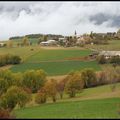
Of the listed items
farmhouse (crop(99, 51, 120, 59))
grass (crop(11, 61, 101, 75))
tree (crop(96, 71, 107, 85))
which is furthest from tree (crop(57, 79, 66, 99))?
farmhouse (crop(99, 51, 120, 59))

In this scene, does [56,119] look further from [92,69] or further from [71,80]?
[92,69]

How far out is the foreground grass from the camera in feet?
142

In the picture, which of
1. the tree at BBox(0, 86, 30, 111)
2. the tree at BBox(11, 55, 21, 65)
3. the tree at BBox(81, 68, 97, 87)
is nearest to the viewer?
the tree at BBox(0, 86, 30, 111)

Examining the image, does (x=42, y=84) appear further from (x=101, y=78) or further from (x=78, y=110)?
(x=78, y=110)

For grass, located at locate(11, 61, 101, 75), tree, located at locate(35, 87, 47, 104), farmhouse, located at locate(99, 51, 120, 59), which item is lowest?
tree, located at locate(35, 87, 47, 104)

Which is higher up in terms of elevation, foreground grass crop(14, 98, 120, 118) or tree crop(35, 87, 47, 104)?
foreground grass crop(14, 98, 120, 118)

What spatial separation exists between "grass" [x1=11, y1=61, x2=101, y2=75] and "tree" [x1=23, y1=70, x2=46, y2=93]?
25.8 feet

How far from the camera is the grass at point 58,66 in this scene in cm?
8219

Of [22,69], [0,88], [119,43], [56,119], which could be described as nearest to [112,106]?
[56,119]

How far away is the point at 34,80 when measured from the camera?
73500 millimetres

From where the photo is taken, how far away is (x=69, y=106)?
169 ft

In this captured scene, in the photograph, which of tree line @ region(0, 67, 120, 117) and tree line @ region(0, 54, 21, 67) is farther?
tree line @ region(0, 54, 21, 67)

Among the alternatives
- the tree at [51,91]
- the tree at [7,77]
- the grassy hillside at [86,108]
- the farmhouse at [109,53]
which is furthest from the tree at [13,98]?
the farmhouse at [109,53]

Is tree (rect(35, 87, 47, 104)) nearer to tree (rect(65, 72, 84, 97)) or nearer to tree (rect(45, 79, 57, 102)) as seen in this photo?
tree (rect(45, 79, 57, 102))
